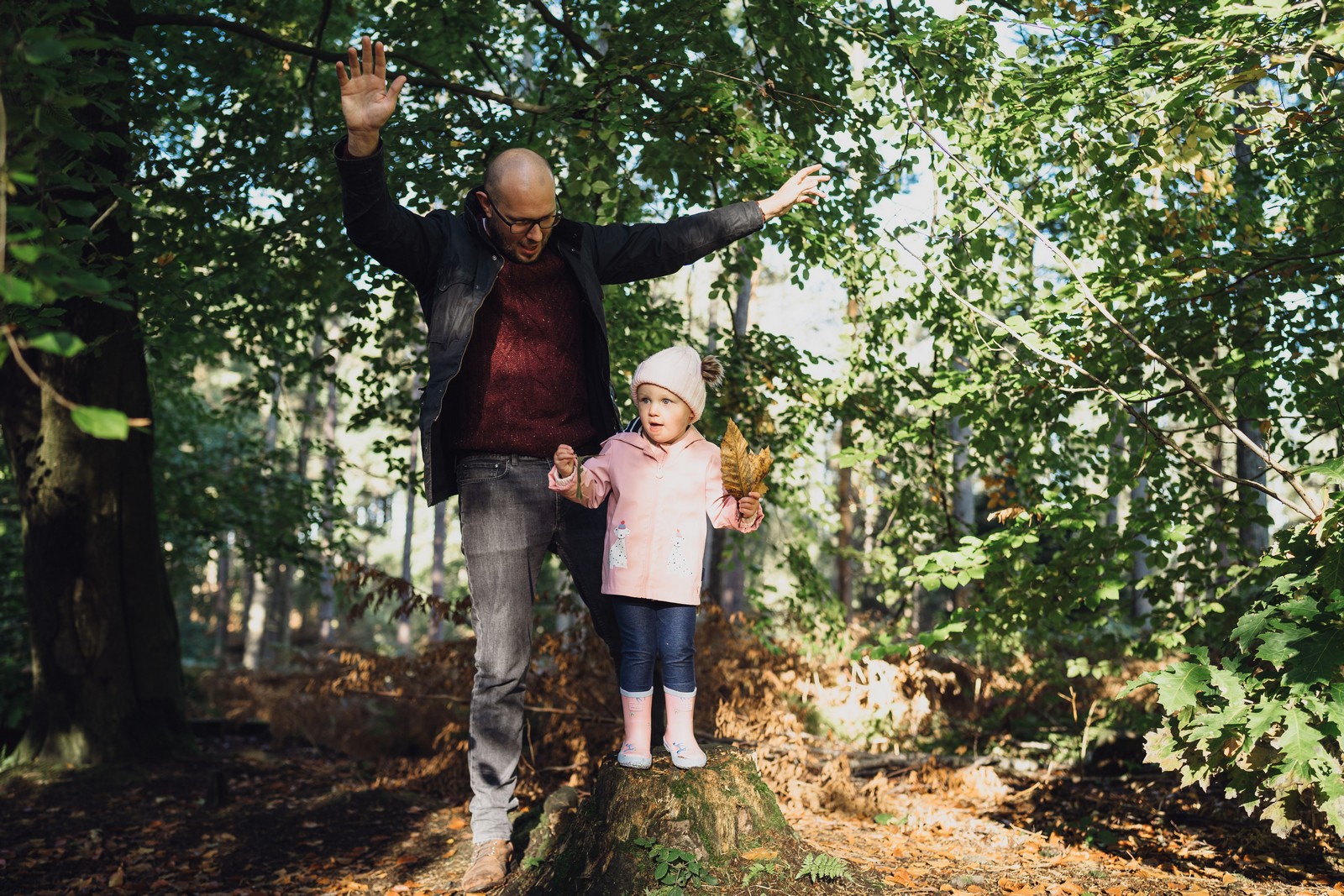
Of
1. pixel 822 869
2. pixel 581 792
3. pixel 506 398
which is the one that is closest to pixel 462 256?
pixel 506 398

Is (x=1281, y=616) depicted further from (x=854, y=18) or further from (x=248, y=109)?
(x=248, y=109)

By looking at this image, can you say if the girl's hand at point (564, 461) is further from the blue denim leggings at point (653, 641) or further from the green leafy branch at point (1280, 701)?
the green leafy branch at point (1280, 701)

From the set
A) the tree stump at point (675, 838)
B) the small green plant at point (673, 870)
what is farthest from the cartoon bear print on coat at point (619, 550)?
the small green plant at point (673, 870)

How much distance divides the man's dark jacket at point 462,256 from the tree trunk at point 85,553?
413cm

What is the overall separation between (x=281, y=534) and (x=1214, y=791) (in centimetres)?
822

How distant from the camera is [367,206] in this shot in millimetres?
3344

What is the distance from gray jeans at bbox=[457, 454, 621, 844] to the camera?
3697 mm

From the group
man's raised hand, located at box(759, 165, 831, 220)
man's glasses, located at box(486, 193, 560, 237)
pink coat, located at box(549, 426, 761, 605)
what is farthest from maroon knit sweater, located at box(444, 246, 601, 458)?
man's raised hand, located at box(759, 165, 831, 220)

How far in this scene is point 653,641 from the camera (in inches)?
143

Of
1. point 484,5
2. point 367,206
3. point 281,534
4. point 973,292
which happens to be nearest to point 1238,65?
point 973,292

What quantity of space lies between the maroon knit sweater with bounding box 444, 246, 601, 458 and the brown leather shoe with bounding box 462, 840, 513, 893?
59.0 inches

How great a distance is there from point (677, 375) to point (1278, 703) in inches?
99.6

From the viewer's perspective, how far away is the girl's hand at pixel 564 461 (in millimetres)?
3418

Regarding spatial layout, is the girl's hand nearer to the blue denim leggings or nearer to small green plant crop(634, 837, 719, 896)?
the blue denim leggings
